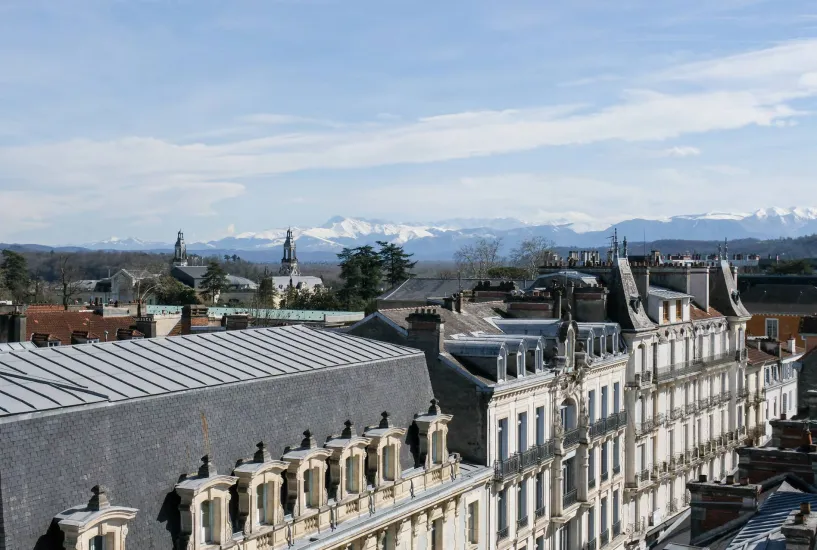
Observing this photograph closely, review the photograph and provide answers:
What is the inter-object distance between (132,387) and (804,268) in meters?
128

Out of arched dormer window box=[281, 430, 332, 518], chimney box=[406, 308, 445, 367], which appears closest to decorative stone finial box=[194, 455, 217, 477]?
arched dormer window box=[281, 430, 332, 518]

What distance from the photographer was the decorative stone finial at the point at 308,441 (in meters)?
26.7

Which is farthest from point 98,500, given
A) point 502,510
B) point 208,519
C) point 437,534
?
point 502,510

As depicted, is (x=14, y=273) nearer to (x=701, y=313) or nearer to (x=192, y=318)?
(x=192, y=318)

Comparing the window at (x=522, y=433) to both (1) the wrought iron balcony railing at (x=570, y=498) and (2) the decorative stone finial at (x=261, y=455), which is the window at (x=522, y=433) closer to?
(1) the wrought iron balcony railing at (x=570, y=498)

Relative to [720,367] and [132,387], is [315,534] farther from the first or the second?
[720,367]

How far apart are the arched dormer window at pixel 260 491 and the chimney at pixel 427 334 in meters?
11.4

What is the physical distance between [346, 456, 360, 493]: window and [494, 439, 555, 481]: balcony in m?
8.20

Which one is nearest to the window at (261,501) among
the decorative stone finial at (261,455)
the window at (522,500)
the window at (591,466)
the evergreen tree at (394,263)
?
the decorative stone finial at (261,455)

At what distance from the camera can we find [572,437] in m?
41.6

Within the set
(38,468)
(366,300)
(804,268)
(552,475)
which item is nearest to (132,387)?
(38,468)

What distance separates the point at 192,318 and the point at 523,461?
32.2 meters

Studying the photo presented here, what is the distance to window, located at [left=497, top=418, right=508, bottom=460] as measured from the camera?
118ft

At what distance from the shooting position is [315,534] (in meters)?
25.9
